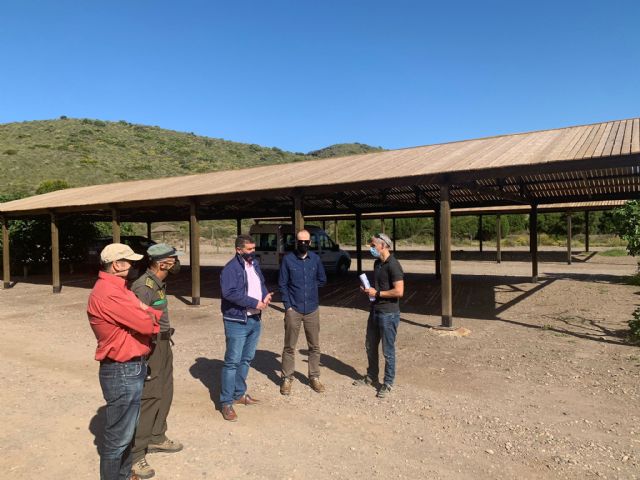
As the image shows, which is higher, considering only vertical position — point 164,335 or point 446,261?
point 446,261

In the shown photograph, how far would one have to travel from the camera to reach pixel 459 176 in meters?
8.16

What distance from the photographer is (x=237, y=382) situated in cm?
456

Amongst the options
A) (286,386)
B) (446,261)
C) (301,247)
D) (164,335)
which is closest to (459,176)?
(446,261)

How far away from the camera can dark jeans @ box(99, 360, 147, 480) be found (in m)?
2.77

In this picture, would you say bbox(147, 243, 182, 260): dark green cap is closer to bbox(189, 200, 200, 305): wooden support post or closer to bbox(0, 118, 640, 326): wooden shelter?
bbox(0, 118, 640, 326): wooden shelter

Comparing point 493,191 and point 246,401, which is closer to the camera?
point 246,401

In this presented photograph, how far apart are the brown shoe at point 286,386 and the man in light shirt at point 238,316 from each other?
0.65 meters

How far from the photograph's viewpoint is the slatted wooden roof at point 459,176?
742 cm

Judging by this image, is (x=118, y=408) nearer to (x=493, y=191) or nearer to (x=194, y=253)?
(x=194, y=253)

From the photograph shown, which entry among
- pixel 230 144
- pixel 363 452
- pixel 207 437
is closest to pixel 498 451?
pixel 363 452

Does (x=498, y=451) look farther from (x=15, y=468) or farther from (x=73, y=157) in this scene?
(x=73, y=157)

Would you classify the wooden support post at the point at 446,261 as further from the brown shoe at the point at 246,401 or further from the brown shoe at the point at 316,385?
the brown shoe at the point at 246,401

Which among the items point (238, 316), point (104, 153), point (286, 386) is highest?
point (104, 153)

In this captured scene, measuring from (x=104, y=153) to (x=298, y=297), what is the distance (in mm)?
55189
